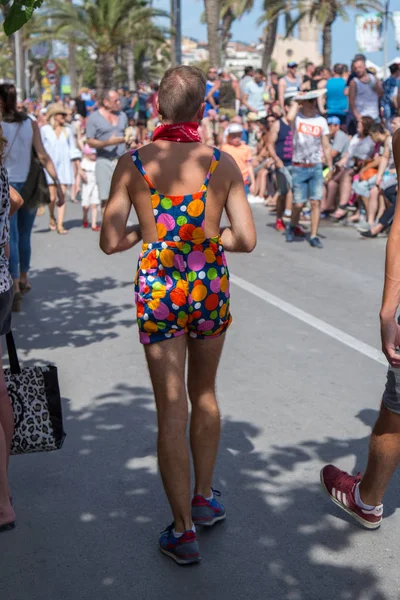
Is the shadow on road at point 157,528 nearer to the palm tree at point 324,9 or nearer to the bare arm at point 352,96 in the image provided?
the bare arm at point 352,96

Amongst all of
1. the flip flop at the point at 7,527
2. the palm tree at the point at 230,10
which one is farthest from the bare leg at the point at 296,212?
the palm tree at the point at 230,10

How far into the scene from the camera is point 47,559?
4.06m

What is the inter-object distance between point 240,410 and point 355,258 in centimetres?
639

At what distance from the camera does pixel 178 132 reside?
13.0ft

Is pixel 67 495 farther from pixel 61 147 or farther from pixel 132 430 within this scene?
pixel 61 147

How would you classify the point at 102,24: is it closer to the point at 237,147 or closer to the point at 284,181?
the point at 237,147

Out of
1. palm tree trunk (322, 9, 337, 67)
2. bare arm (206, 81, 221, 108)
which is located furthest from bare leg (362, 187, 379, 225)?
palm tree trunk (322, 9, 337, 67)

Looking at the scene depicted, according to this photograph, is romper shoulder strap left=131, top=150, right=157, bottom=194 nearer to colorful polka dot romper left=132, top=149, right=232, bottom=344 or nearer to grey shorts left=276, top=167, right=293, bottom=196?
colorful polka dot romper left=132, top=149, right=232, bottom=344

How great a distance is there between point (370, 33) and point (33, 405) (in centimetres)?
2568

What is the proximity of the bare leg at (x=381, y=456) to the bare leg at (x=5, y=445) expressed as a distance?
152 centimetres

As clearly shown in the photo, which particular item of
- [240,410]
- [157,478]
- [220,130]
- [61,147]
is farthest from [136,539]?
[220,130]

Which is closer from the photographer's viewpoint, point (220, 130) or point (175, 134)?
point (175, 134)

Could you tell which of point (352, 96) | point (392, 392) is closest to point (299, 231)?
point (352, 96)

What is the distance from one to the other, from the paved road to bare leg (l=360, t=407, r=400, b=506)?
0.20m
